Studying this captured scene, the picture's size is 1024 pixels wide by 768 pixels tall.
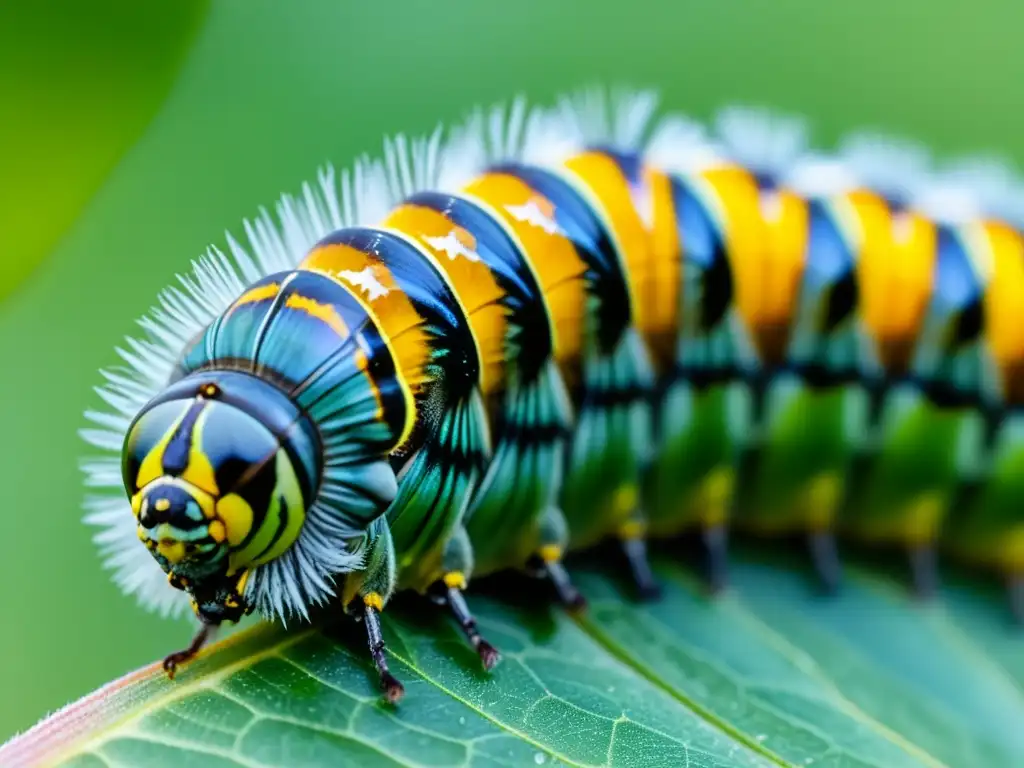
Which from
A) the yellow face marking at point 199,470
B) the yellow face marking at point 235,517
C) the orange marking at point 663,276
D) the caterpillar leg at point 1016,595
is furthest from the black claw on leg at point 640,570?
the yellow face marking at point 199,470

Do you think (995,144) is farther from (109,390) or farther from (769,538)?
(109,390)

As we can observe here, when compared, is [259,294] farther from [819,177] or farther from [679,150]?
[819,177]

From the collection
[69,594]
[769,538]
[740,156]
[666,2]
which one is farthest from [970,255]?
[69,594]

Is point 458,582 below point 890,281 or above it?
below

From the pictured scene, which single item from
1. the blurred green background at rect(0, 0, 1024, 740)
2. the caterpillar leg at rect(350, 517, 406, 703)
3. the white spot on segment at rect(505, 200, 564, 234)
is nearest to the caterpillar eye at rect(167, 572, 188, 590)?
the caterpillar leg at rect(350, 517, 406, 703)

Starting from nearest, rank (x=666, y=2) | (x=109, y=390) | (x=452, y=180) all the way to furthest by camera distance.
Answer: (x=109, y=390), (x=452, y=180), (x=666, y=2)

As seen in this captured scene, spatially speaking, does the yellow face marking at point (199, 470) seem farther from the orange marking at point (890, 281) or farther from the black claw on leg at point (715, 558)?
the orange marking at point (890, 281)

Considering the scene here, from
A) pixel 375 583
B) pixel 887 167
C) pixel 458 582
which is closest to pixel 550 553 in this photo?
pixel 458 582
